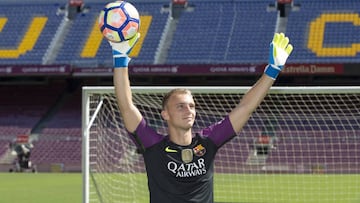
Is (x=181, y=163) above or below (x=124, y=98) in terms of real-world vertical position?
below

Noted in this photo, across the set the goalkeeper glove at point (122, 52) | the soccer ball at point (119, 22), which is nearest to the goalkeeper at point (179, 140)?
the goalkeeper glove at point (122, 52)

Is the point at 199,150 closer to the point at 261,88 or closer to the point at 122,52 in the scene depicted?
the point at 261,88

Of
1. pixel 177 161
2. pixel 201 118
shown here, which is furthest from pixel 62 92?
pixel 177 161

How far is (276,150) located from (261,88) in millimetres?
17975

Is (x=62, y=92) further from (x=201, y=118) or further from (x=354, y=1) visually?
(x=354, y=1)

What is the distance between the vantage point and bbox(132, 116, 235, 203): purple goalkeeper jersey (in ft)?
13.2

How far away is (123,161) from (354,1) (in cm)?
1638

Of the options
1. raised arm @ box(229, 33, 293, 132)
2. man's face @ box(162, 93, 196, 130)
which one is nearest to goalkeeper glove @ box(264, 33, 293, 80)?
raised arm @ box(229, 33, 293, 132)

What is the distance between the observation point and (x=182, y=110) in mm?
3953

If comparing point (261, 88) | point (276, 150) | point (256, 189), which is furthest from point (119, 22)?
point (276, 150)

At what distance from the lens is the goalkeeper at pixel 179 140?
3998mm

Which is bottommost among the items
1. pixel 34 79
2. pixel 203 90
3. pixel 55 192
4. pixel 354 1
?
pixel 55 192

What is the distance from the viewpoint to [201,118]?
2311 cm

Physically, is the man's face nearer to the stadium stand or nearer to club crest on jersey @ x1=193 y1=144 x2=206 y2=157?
club crest on jersey @ x1=193 y1=144 x2=206 y2=157
